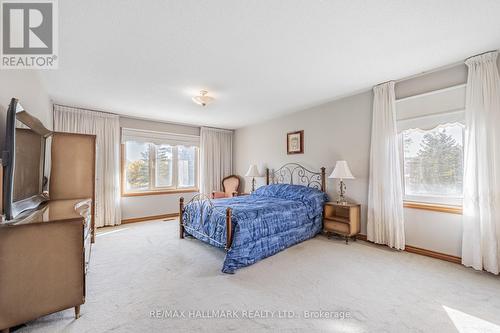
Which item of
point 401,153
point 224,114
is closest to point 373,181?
point 401,153

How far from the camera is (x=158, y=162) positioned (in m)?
5.63

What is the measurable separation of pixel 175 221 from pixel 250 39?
4411mm

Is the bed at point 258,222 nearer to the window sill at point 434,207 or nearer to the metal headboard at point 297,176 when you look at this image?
the metal headboard at point 297,176

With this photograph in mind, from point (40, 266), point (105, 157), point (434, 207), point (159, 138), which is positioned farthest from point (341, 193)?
point (105, 157)

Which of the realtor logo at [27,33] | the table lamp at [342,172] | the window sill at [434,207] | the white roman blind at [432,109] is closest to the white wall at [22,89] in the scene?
the realtor logo at [27,33]

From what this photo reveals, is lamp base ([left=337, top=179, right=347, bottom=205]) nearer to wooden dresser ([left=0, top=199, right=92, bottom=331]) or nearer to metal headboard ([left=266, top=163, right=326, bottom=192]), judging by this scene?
metal headboard ([left=266, top=163, right=326, bottom=192])

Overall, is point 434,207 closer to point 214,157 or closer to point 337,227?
point 337,227

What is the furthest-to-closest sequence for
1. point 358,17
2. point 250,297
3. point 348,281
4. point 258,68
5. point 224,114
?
point 224,114 < point 258,68 < point 348,281 < point 250,297 < point 358,17

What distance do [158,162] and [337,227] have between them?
4496 millimetres

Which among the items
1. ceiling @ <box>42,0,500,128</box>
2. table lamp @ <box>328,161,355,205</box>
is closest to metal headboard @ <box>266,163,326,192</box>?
table lamp @ <box>328,161,355,205</box>

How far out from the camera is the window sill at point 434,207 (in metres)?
2.84

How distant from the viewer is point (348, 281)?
2.43 m

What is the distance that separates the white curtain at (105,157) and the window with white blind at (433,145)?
5.61m

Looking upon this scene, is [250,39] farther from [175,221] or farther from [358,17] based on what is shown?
[175,221]
